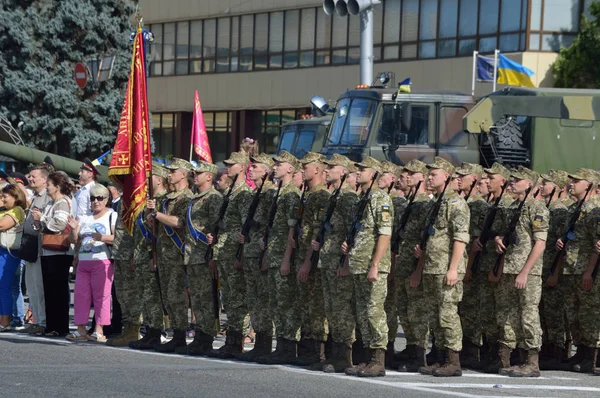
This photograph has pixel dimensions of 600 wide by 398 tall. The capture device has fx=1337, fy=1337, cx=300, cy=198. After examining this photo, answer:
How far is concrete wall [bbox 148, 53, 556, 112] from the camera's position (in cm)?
3494

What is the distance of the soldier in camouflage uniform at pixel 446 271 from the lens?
11461 millimetres

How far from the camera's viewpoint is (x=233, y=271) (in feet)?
41.4

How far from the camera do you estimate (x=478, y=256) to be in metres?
12.3

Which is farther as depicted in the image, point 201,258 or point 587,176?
point 201,258

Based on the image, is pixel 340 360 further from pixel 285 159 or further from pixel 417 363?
pixel 285 159

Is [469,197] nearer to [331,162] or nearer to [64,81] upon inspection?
[331,162]

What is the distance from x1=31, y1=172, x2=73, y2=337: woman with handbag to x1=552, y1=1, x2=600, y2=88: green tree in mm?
20000

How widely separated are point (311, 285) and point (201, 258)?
1.20 metres

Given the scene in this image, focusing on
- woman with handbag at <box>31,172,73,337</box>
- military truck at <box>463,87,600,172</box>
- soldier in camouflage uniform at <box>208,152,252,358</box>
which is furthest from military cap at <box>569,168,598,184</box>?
military truck at <box>463,87,600,172</box>

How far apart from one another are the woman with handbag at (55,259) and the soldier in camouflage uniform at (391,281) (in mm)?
3674

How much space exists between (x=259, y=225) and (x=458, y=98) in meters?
8.98

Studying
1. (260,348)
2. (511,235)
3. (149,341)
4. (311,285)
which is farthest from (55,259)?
(511,235)

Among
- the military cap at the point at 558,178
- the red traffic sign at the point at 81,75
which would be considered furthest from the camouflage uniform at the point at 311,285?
the red traffic sign at the point at 81,75

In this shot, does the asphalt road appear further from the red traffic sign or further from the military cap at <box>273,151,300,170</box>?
the red traffic sign
